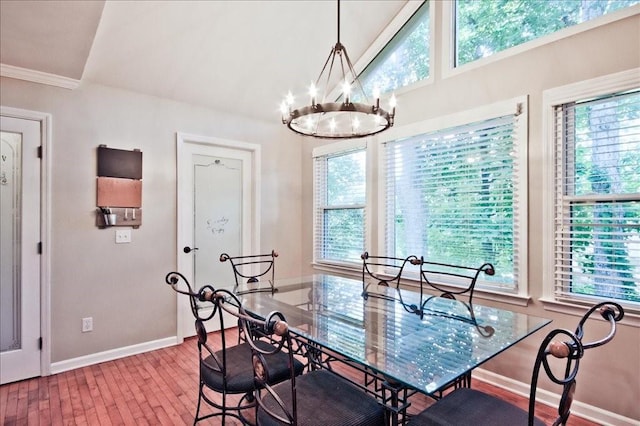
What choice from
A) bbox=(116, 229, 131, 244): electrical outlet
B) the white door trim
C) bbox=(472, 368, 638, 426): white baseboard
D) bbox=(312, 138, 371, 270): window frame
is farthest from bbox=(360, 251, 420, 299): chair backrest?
the white door trim

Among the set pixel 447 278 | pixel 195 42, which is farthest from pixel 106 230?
pixel 447 278

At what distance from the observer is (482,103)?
2.78 metres

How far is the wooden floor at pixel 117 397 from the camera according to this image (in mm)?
2264

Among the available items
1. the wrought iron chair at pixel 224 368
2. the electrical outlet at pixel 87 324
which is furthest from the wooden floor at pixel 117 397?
the wrought iron chair at pixel 224 368

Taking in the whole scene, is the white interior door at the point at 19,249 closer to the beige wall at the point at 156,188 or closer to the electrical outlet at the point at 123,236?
the beige wall at the point at 156,188

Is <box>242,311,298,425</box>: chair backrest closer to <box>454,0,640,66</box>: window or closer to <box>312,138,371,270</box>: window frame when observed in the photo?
<box>312,138,371,270</box>: window frame

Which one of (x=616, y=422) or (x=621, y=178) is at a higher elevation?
(x=621, y=178)

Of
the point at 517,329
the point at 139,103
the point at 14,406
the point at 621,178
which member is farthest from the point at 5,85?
the point at 621,178

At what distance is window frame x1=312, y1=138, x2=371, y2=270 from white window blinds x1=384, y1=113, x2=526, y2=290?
25 cm

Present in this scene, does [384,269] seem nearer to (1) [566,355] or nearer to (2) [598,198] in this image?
(2) [598,198]

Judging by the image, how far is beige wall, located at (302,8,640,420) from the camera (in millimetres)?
2113

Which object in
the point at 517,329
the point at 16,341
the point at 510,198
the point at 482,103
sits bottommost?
the point at 16,341

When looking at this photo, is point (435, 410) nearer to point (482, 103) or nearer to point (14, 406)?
point (482, 103)

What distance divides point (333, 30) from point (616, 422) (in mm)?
3816
